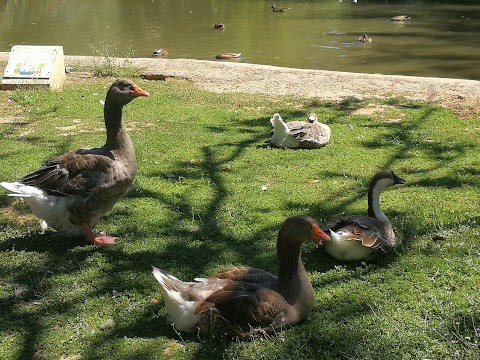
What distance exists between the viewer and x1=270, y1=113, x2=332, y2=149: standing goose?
8.12m

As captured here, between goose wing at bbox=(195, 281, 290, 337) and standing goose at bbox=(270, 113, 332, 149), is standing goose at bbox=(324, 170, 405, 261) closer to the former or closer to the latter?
goose wing at bbox=(195, 281, 290, 337)

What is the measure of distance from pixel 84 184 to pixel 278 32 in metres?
17.7

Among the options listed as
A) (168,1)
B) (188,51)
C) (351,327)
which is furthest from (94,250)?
(168,1)

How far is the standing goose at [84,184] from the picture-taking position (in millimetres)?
5395

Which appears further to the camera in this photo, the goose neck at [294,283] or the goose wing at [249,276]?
the goose wing at [249,276]

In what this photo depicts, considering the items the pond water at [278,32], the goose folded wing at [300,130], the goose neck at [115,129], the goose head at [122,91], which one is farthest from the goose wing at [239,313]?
the pond water at [278,32]

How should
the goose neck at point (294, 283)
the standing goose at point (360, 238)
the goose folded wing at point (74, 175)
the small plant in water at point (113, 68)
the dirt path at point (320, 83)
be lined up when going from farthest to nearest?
the small plant in water at point (113, 68)
the dirt path at point (320, 83)
the goose folded wing at point (74, 175)
the standing goose at point (360, 238)
the goose neck at point (294, 283)

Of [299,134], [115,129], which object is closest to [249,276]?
[115,129]

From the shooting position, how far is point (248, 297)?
409 centimetres

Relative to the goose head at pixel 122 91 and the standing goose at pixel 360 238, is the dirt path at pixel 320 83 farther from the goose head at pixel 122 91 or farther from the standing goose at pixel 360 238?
the goose head at pixel 122 91

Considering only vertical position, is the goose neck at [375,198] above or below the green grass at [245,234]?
above

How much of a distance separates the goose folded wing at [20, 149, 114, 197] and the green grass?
61 centimetres

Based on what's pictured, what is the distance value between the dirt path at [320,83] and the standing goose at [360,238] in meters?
5.26

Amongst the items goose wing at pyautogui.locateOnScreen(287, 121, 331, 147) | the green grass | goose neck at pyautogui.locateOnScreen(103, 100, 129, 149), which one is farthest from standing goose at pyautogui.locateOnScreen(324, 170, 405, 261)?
goose wing at pyautogui.locateOnScreen(287, 121, 331, 147)
